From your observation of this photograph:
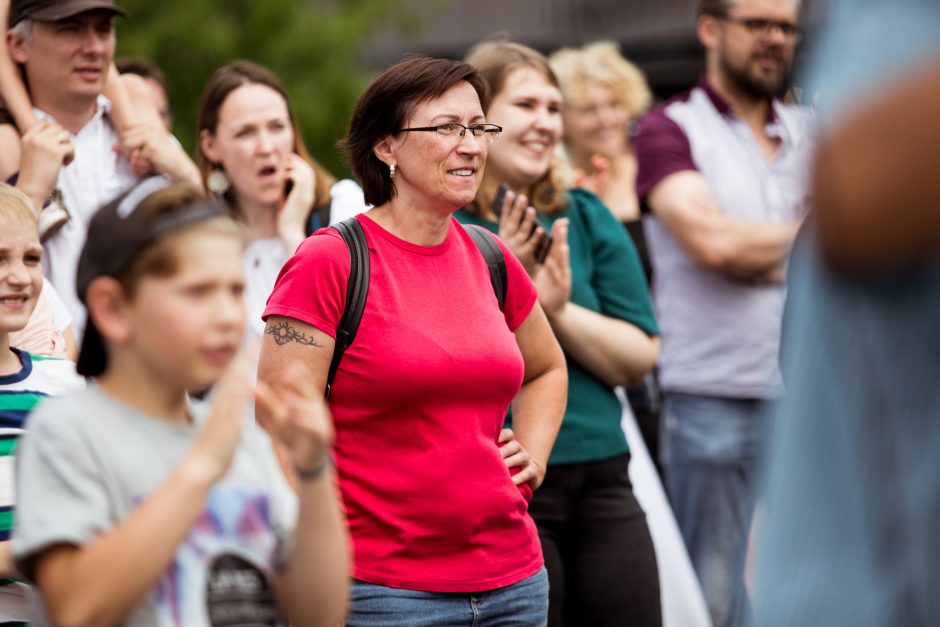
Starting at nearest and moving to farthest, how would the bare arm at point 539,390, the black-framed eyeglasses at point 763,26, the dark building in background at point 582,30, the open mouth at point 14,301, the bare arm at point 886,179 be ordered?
the bare arm at point 886,179 < the open mouth at point 14,301 < the bare arm at point 539,390 < the black-framed eyeglasses at point 763,26 < the dark building in background at point 582,30

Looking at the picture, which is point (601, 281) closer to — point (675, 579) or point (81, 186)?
point (675, 579)

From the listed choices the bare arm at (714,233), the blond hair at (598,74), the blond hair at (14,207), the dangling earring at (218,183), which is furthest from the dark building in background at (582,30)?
the blond hair at (14,207)

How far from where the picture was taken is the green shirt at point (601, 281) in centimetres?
488

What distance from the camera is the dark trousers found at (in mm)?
4676

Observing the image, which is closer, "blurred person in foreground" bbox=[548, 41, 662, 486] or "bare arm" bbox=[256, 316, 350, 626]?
"bare arm" bbox=[256, 316, 350, 626]

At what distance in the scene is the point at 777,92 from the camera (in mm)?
6113

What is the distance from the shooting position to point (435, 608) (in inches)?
144

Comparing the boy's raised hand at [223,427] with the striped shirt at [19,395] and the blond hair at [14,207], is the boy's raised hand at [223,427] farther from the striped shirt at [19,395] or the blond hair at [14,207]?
the blond hair at [14,207]

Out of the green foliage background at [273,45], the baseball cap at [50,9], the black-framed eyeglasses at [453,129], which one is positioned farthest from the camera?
the green foliage background at [273,45]

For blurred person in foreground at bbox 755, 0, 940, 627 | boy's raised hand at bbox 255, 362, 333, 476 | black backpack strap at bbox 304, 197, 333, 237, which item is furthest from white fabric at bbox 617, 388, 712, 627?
blurred person in foreground at bbox 755, 0, 940, 627

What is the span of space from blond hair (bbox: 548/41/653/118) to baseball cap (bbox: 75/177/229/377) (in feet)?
17.4

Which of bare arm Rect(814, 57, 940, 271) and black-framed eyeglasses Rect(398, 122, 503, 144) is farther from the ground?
bare arm Rect(814, 57, 940, 271)

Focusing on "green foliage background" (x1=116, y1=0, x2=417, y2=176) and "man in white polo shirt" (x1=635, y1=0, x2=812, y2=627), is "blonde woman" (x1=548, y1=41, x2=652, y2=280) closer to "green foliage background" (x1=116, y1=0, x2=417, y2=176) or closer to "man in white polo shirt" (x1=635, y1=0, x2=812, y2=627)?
"man in white polo shirt" (x1=635, y1=0, x2=812, y2=627)

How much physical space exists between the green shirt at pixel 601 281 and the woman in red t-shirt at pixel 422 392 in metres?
1.01
